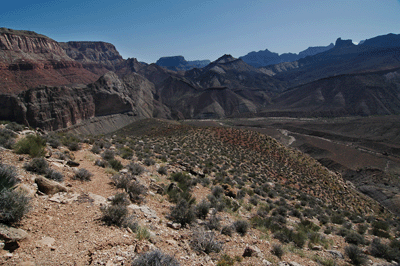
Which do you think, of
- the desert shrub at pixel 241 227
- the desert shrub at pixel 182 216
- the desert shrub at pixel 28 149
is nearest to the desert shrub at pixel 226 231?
the desert shrub at pixel 241 227

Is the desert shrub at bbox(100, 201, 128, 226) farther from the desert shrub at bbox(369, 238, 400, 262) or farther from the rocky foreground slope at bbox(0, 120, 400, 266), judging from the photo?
the desert shrub at bbox(369, 238, 400, 262)

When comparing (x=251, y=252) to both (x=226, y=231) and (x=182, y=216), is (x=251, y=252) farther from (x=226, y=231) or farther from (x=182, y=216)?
(x=182, y=216)

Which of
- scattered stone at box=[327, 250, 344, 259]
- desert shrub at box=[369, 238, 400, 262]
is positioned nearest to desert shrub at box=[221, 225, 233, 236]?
scattered stone at box=[327, 250, 344, 259]

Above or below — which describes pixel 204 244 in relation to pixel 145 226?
below

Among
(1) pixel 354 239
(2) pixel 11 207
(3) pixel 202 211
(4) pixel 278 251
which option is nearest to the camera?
(2) pixel 11 207

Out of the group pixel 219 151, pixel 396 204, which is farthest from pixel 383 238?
pixel 396 204

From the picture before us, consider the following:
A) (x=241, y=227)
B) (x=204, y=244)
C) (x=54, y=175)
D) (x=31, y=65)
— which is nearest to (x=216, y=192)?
(x=241, y=227)
